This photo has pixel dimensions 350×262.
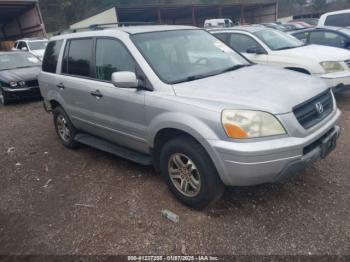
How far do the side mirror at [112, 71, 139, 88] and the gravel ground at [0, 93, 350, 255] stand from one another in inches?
49.8

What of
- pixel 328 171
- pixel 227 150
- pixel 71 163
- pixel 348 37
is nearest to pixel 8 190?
pixel 71 163

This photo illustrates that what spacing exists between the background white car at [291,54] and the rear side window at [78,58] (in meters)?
4.01

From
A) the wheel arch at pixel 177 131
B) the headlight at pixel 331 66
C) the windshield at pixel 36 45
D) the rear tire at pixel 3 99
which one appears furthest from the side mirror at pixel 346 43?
the windshield at pixel 36 45

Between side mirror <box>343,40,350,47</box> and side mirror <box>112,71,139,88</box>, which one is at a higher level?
side mirror <box>112,71,139,88</box>

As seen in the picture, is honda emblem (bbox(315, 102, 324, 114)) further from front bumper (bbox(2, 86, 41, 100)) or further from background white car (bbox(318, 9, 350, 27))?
background white car (bbox(318, 9, 350, 27))

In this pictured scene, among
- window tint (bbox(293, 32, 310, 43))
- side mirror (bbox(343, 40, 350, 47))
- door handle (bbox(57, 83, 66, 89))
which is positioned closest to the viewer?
door handle (bbox(57, 83, 66, 89))

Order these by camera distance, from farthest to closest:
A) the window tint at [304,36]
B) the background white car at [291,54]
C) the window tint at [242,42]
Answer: the window tint at [304,36] → the window tint at [242,42] → the background white car at [291,54]

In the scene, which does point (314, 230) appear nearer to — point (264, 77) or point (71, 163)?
Result: point (264, 77)

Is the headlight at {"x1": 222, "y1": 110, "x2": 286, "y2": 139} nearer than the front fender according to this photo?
Yes

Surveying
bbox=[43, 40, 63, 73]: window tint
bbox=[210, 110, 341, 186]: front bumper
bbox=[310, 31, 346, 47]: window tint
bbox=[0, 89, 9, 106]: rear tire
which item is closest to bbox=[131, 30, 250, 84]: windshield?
bbox=[210, 110, 341, 186]: front bumper

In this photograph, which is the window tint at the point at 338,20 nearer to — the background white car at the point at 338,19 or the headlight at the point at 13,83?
the background white car at the point at 338,19

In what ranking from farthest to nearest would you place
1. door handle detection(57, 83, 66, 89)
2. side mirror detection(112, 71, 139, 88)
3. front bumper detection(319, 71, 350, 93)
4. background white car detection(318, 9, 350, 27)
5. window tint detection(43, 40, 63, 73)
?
background white car detection(318, 9, 350, 27) < front bumper detection(319, 71, 350, 93) < window tint detection(43, 40, 63, 73) < door handle detection(57, 83, 66, 89) < side mirror detection(112, 71, 139, 88)

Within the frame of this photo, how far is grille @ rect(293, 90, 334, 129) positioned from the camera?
2828 millimetres

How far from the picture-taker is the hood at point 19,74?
8.88 metres
